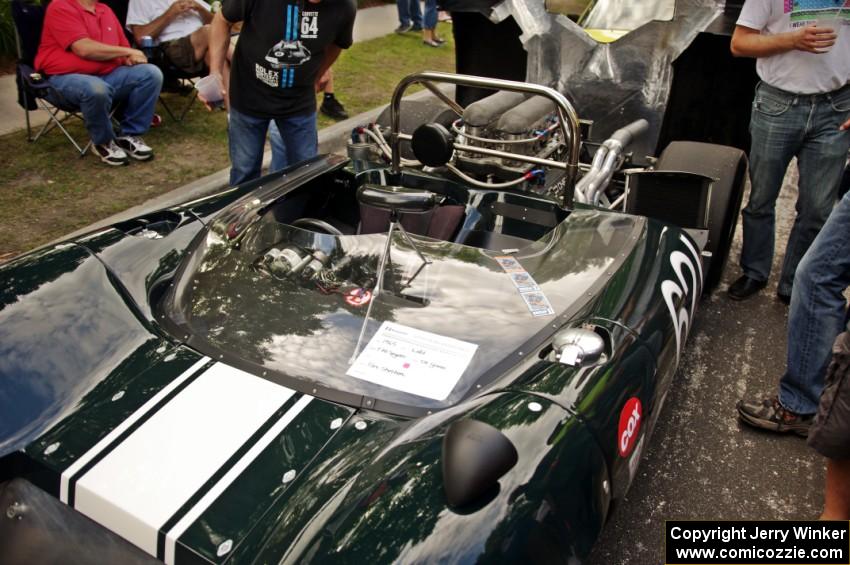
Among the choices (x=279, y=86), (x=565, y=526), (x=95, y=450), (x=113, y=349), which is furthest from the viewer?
(x=279, y=86)

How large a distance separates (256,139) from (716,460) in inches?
106

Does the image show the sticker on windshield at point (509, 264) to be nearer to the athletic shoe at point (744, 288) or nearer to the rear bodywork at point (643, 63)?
the athletic shoe at point (744, 288)

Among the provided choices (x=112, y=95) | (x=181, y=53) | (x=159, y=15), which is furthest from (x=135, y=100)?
(x=159, y=15)

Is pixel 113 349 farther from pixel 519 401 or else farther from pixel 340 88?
pixel 340 88

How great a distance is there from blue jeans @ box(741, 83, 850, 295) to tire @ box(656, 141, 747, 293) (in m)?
0.10

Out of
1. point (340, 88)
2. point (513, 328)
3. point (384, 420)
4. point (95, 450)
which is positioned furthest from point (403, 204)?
point (340, 88)

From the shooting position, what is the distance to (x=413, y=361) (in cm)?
183

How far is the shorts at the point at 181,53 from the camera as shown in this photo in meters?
5.88

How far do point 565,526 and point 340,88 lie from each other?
623 centimetres

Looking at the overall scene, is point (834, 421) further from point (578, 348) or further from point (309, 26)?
point (309, 26)

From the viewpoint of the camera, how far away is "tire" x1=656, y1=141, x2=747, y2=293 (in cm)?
327

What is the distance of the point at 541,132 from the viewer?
3.79 metres

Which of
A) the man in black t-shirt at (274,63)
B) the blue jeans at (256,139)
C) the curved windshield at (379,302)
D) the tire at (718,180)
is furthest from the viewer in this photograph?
the blue jeans at (256,139)

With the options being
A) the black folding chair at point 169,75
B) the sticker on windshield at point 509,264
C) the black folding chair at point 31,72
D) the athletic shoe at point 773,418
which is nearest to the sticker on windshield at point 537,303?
the sticker on windshield at point 509,264
